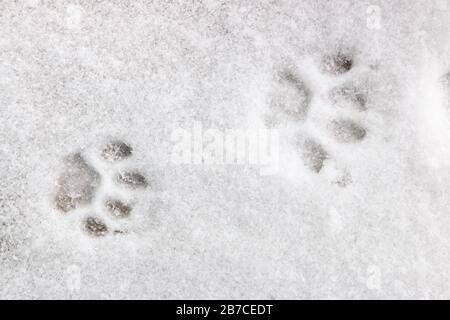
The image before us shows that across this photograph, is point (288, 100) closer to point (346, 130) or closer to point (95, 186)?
point (346, 130)

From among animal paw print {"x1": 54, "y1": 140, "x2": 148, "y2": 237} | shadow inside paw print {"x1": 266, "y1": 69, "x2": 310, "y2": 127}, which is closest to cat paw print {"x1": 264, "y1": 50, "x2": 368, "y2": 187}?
shadow inside paw print {"x1": 266, "y1": 69, "x2": 310, "y2": 127}

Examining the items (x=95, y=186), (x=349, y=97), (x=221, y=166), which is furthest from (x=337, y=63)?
(x=95, y=186)

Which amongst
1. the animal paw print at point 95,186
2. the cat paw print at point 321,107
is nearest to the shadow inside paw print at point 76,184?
the animal paw print at point 95,186

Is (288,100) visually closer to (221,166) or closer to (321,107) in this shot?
(321,107)

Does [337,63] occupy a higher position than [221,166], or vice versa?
[337,63]

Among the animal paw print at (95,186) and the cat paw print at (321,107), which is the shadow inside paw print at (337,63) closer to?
the cat paw print at (321,107)

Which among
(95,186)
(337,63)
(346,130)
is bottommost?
(95,186)

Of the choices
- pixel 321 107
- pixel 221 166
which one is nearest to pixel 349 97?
pixel 321 107
